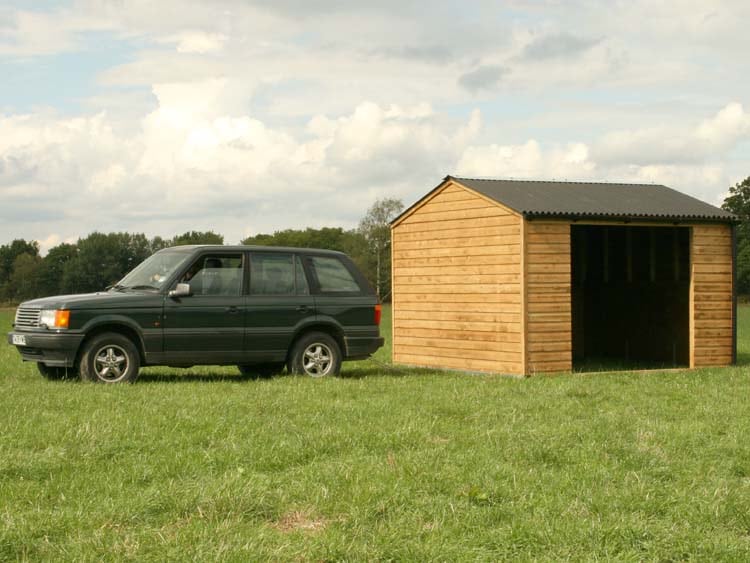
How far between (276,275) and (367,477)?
320 inches

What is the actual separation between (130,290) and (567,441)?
25.3ft

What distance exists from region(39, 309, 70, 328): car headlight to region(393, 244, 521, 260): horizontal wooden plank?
7154 millimetres

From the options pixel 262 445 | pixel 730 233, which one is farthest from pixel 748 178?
pixel 262 445

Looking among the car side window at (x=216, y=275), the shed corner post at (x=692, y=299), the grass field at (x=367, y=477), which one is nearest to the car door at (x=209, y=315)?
the car side window at (x=216, y=275)

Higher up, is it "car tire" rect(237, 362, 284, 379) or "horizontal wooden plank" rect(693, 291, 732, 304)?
"horizontal wooden plank" rect(693, 291, 732, 304)

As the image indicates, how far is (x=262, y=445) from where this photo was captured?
27.8 ft

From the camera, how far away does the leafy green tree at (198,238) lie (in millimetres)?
96438

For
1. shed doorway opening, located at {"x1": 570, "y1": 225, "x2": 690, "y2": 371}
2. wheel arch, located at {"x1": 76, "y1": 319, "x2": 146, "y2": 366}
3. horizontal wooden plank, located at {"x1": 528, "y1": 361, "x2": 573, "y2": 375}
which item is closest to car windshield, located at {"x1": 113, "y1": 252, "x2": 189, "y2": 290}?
wheel arch, located at {"x1": 76, "y1": 319, "x2": 146, "y2": 366}

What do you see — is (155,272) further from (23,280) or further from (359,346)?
(23,280)

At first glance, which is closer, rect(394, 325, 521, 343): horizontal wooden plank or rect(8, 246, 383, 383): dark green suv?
rect(8, 246, 383, 383): dark green suv

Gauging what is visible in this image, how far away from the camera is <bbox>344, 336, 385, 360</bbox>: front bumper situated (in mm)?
15359

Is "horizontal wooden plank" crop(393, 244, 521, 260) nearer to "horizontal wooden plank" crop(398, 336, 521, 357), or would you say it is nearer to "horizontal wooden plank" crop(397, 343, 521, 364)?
"horizontal wooden plank" crop(398, 336, 521, 357)

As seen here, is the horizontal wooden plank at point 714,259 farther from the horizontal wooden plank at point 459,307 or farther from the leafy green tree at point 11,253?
the leafy green tree at point 11,253

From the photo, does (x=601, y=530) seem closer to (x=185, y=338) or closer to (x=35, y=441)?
(x=35, y=441)
